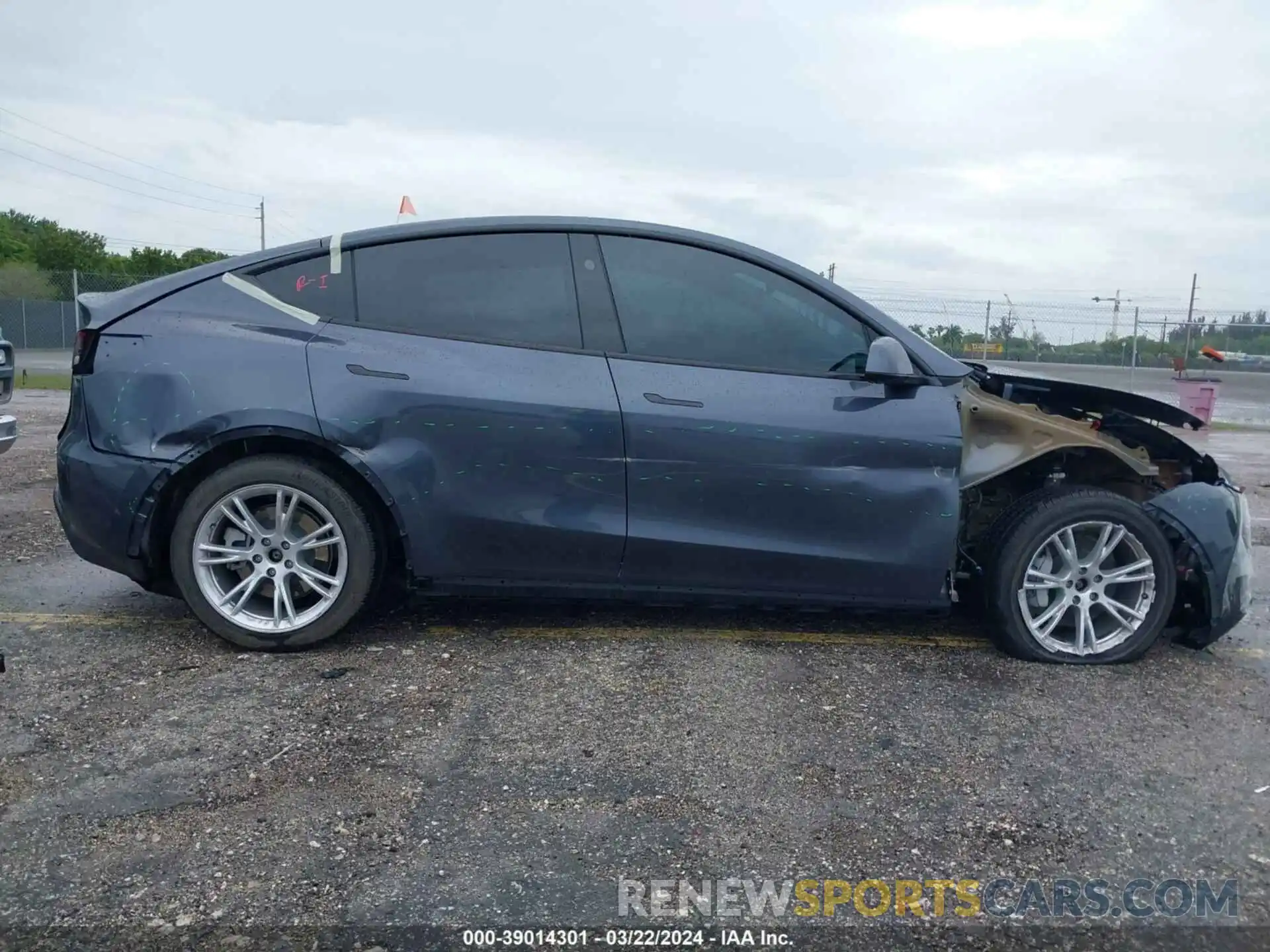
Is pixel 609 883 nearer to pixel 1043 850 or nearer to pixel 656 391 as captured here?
pixel 1043 850

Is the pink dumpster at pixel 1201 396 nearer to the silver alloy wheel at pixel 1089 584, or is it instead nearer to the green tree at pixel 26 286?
the silver alloy wheel at pixel 1089 584

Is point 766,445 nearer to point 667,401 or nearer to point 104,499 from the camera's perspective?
point 667,401

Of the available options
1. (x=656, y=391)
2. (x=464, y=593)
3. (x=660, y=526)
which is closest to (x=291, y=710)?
(x=464, y=593)

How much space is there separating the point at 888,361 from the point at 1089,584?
121cm

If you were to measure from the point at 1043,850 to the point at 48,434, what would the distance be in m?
9.84

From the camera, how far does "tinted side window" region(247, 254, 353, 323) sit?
13.1 feet

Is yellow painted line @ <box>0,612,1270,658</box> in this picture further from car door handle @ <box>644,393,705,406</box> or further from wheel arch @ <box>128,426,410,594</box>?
car door handle @ <box>644,393,705,406</box>

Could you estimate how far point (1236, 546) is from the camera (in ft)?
13.5

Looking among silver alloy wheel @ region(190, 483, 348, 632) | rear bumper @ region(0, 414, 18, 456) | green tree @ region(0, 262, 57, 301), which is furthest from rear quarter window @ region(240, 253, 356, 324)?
green tree @ region(0, 262, 57, 301)

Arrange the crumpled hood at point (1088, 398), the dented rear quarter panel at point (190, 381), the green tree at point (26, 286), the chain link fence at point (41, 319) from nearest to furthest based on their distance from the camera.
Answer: the dented rear quarter panel at point (190, 381) → the crumpled hood at point (1088, 398) → the chain link fence at point (41, 319) → the green tree at point (26, 286)

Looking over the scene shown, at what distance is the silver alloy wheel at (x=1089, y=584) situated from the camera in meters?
4.01

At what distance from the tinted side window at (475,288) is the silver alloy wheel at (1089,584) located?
6.63 feet

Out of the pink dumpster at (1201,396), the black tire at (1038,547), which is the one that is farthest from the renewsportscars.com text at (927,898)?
the pink dumpster at (1201,396)

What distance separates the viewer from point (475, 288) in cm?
401
